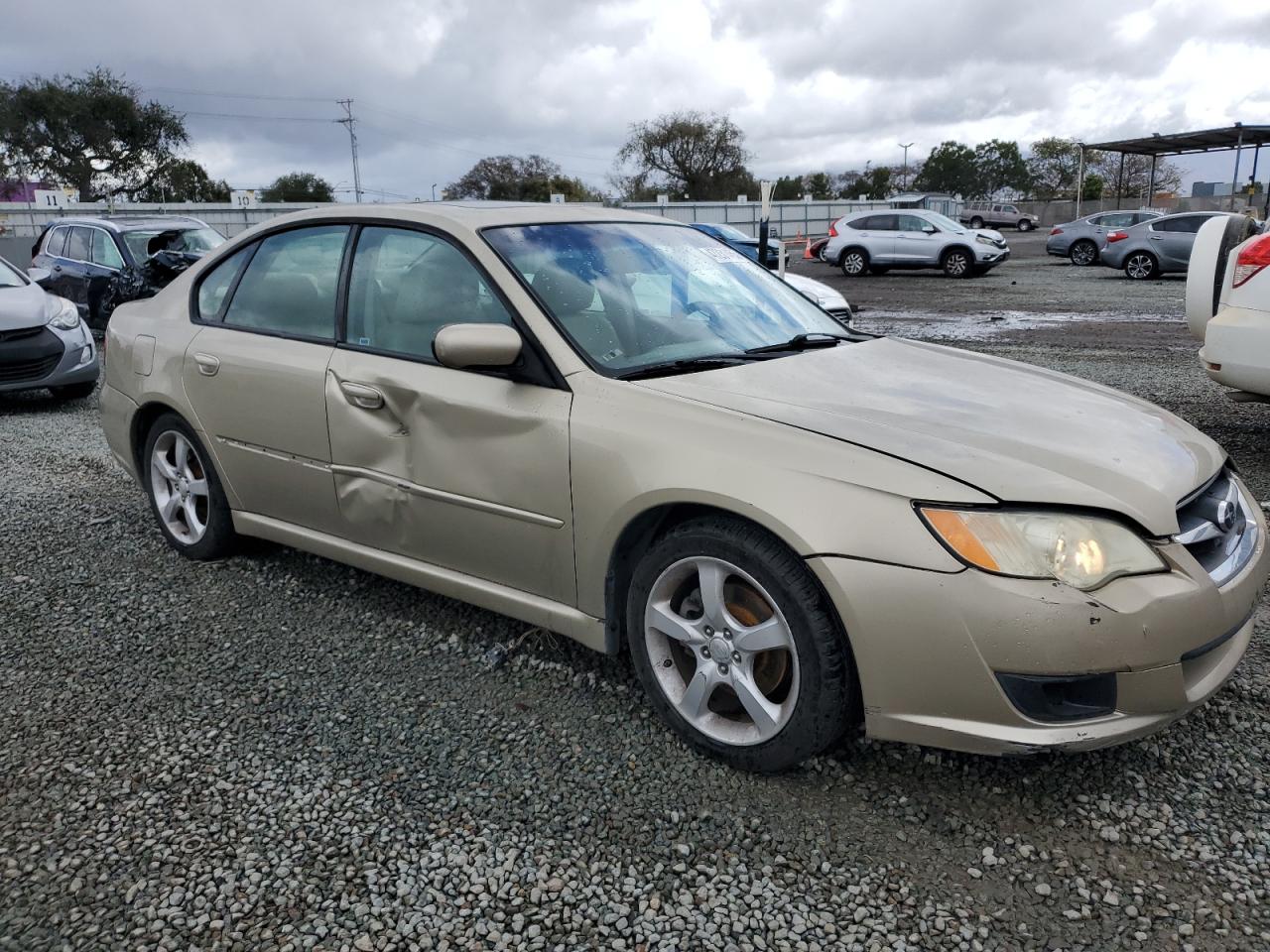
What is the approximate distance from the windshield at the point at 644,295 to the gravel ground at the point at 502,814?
3.65 feet

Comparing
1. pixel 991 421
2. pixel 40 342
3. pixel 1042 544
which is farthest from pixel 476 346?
pixel 40 342

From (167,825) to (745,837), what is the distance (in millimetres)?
1466

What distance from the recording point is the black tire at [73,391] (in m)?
8.82

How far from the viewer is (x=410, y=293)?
3.47 m

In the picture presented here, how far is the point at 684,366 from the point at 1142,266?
72.7 feet

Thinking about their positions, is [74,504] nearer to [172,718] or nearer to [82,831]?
[172,718]

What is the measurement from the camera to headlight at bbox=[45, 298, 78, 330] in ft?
27.9

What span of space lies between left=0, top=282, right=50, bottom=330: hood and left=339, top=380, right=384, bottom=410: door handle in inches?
245

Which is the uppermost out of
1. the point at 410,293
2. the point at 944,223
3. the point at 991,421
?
the point at 944,223

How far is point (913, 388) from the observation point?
302 cm

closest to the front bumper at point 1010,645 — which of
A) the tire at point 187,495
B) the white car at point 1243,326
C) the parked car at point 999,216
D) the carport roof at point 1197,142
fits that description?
the tire at point 187,495

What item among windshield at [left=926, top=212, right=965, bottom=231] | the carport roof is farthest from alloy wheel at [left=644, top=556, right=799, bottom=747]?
the carport roof

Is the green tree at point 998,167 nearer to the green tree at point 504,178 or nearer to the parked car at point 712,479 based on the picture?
the green tree at point 504,178

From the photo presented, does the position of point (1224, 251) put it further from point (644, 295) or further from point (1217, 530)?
point (644, 295)
